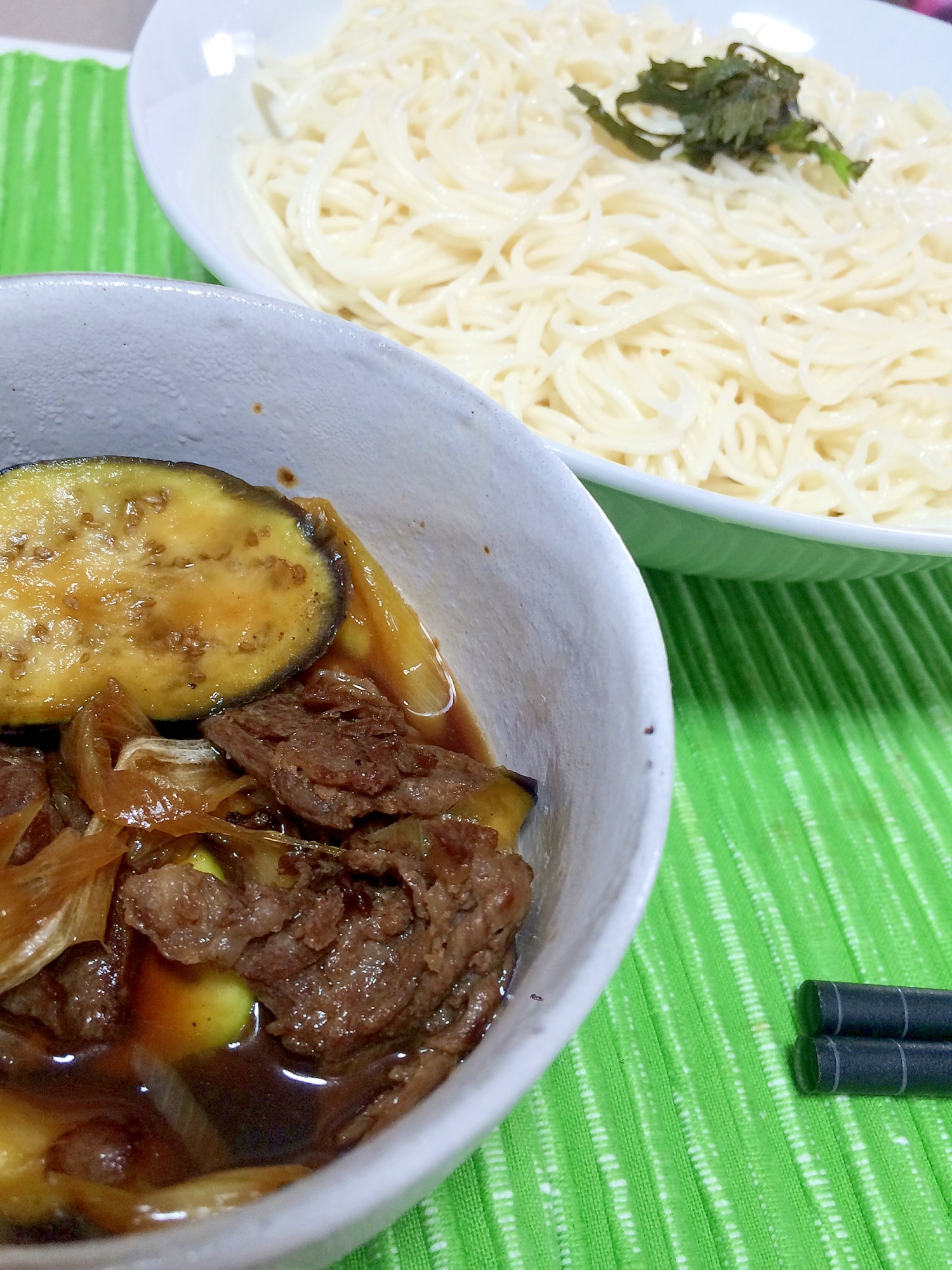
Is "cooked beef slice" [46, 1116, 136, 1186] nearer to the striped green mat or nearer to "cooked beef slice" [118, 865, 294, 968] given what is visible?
"cooked beef slice" [118, 865, 294, 968]

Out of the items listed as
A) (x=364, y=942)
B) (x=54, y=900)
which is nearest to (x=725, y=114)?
(x=364, y=942)

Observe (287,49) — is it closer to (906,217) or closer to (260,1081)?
(906,217)

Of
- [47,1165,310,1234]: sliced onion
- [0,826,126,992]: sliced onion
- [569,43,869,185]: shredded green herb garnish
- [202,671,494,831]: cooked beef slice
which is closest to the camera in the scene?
[47,1165,310,1234]: sliced onion

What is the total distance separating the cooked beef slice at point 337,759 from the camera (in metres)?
0.90

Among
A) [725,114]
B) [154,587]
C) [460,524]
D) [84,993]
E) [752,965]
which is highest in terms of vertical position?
[725,114]

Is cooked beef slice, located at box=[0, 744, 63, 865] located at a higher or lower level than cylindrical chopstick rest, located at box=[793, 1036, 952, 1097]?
higher

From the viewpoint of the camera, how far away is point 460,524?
1.05 meters

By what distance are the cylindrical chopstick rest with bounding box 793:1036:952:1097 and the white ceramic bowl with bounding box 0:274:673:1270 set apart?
A: 49 centimetres

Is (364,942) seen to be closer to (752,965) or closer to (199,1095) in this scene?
(199,1095)

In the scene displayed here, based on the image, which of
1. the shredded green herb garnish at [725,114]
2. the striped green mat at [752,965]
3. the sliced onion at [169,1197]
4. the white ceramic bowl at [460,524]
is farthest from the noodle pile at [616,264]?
the sliced onion at [169,1197]

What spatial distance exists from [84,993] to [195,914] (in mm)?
123

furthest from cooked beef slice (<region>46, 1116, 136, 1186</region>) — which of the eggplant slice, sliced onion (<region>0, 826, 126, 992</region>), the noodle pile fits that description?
the noodle pile

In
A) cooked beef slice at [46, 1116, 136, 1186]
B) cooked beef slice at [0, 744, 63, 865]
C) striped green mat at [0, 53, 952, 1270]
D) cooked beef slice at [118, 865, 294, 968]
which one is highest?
cooked beef slice at [118, 865, 294, 968]

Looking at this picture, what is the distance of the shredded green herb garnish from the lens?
2.01m
